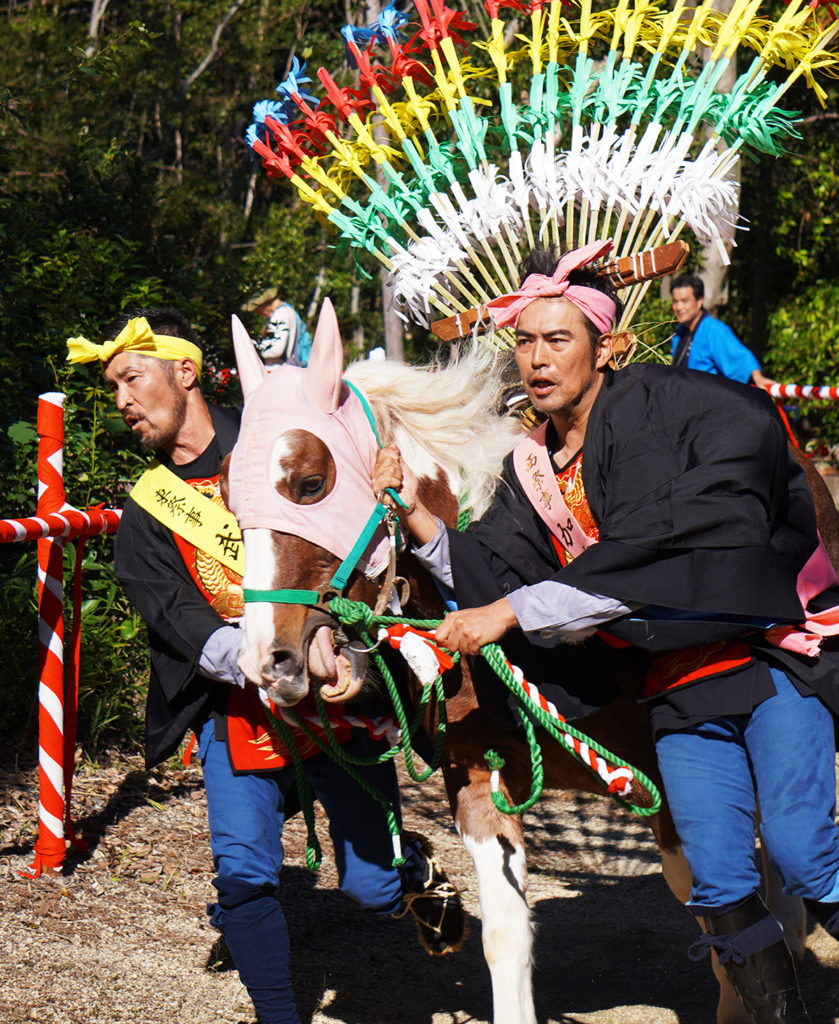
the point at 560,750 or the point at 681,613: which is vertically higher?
the point at 681,613

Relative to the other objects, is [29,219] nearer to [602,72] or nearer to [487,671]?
[602,72]

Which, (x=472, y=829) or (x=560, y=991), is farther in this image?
(x=560, y=991)

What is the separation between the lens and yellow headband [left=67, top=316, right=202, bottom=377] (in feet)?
10.8

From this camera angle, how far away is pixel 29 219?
588 centimetres

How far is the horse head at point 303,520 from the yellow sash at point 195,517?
18.5 inches

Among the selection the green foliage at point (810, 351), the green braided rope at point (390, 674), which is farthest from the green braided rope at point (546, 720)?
the green foliage at point (810, 351)

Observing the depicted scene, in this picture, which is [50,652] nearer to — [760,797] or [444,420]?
[444,420]

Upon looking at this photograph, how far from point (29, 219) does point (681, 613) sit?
458cm

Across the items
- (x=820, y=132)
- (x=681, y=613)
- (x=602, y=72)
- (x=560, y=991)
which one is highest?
(x=820, y=132)

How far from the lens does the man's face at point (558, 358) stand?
268 centimetres

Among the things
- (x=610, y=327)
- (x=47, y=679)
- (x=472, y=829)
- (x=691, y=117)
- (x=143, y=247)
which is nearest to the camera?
(x=610, y=327)

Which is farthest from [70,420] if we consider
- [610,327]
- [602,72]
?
[610,327]

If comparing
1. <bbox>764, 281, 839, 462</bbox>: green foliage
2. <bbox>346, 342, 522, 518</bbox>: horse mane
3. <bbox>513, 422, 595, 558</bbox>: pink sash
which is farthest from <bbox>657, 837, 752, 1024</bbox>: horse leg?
<bbox>764, 281, 839, 462</bbox>: green foliage

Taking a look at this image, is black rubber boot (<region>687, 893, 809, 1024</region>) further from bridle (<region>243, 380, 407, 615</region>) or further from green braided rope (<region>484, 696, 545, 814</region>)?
bridle (<region>243, 380, 407, 615</region>)
